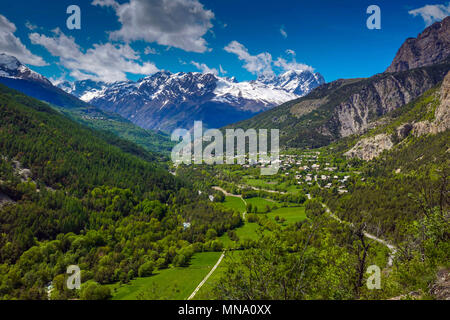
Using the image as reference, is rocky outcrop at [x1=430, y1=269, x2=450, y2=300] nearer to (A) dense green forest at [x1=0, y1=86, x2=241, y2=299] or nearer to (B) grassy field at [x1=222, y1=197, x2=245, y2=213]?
(A) dense green forest at [x1=0, y1=86, x2=241, y2=299]

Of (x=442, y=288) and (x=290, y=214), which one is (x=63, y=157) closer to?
(x=290, y=214)

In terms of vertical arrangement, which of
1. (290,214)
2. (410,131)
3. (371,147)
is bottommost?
(290,214)

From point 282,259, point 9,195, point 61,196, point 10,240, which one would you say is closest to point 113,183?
point 61,196

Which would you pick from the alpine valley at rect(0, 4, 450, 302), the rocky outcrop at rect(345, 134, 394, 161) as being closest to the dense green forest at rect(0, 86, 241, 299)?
the alpine valley at rect(0, 4, 450, 302)

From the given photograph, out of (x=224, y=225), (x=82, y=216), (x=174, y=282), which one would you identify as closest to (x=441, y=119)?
(x=224, y=225)

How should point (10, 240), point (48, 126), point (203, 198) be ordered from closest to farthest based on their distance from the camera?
point (10, 240) → point (203, 198) → point (48, 126)
